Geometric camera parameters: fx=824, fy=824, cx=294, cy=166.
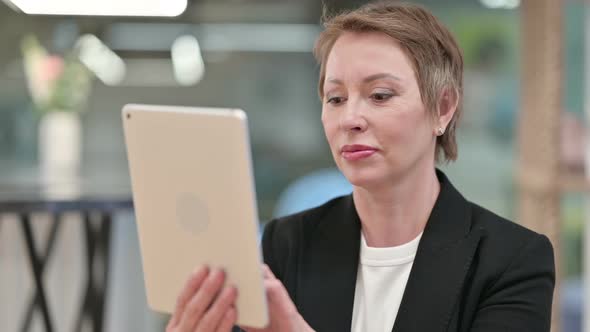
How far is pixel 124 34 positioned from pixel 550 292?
3369 millimetres

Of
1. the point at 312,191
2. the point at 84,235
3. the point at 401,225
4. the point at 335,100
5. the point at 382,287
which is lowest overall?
the point at 312,191

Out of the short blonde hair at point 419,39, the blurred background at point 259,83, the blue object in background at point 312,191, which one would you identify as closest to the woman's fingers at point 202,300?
the short blonde hair at point 419,39

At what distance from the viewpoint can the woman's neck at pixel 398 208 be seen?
4.72ft

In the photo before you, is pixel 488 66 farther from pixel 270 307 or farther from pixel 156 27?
pixel 270 307

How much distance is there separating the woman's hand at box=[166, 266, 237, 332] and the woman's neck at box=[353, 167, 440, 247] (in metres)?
0.37

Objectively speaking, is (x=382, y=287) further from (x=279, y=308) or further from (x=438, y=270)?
(x=279, y=308)

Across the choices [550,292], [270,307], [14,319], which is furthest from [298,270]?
[14,319]

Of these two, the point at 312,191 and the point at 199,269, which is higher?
the point at 199,269

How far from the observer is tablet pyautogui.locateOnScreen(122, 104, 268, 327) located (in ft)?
3.64

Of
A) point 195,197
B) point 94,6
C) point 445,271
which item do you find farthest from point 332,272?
point 94,6

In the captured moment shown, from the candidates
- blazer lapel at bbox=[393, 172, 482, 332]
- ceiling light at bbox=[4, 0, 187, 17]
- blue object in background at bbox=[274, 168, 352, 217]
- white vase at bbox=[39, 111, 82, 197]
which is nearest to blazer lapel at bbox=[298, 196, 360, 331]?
blazer lapel at bbox=[393, 172, 482, 332]

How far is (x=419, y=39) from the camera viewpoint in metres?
1.38

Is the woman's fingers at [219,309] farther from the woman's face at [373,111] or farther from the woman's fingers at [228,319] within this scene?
the woman's face at [373,111]

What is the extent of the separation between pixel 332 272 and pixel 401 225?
0.50ft
